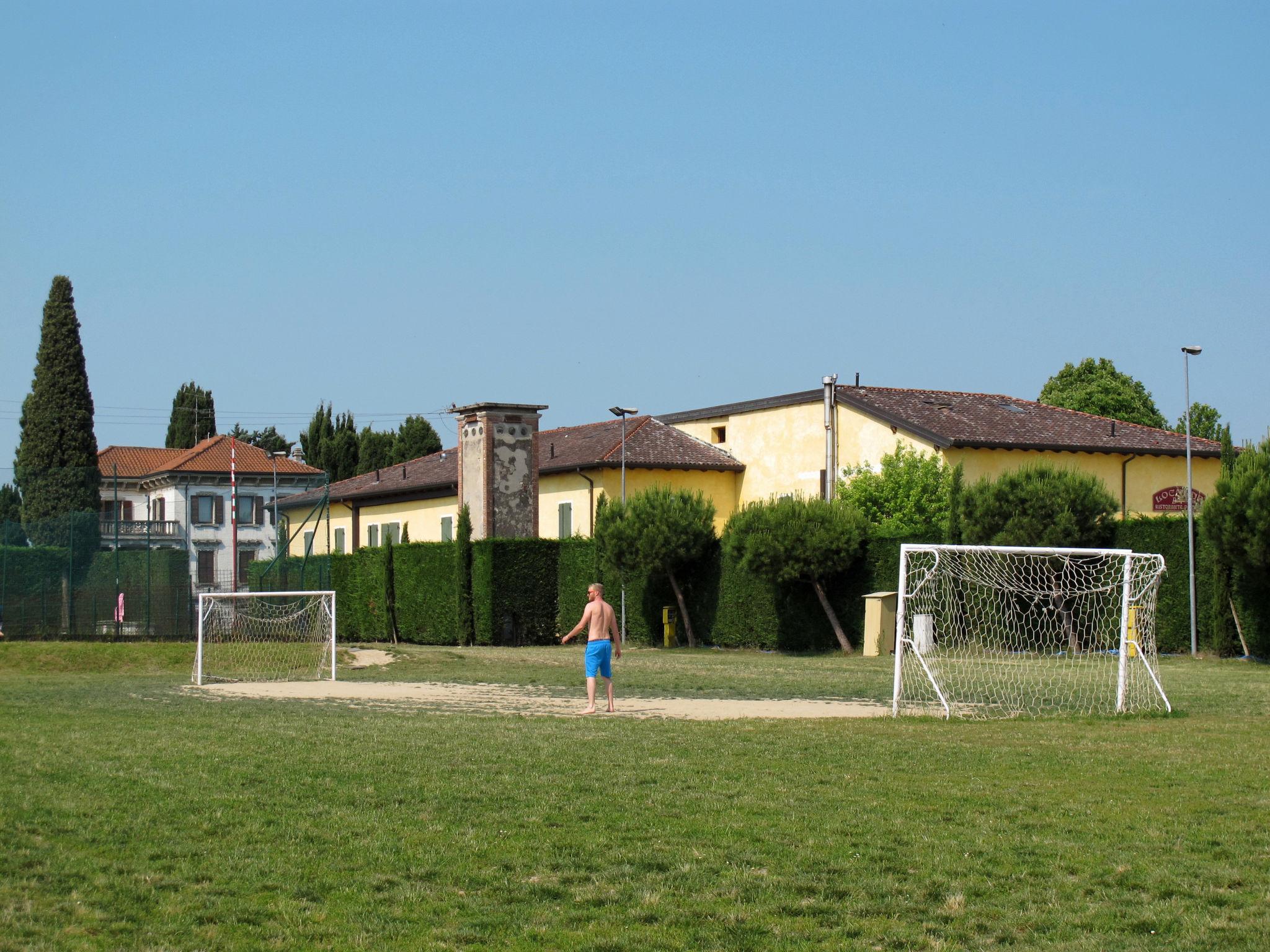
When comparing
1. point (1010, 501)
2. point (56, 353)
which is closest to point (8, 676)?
point (1010, 501)

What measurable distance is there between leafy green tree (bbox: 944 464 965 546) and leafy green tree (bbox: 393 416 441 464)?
6101 centimetres

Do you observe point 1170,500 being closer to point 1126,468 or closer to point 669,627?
point 1126,468

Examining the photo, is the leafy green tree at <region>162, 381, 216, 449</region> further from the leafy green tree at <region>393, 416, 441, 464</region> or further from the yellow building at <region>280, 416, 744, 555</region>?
the yellow building at <region>280, 416, 744, 555</region>

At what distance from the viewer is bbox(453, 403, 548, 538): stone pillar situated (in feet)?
146

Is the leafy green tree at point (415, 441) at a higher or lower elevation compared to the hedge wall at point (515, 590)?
higher

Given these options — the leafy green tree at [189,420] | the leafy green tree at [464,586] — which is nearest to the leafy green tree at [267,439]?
the leafy green tree at [189,420]

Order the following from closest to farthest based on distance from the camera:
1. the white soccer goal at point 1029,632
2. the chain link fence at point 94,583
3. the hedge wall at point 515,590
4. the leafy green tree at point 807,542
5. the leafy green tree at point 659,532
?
the white soccer goal at point 1029,632, the leafy green tree at point 807,542, the chain link fence at point 94,583, the leafy green tree at point 659,532, the hedge wall at point 515,590

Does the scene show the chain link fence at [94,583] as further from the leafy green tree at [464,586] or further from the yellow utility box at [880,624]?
the yellow utility box at [880,624]

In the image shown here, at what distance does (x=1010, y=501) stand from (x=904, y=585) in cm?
1591

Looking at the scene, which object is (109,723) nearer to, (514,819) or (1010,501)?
(514,819)

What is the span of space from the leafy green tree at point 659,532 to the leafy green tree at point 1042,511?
784cm

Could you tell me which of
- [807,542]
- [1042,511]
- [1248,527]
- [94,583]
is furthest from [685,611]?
[1248,527]

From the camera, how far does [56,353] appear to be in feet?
201

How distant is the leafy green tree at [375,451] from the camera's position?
309 feet
